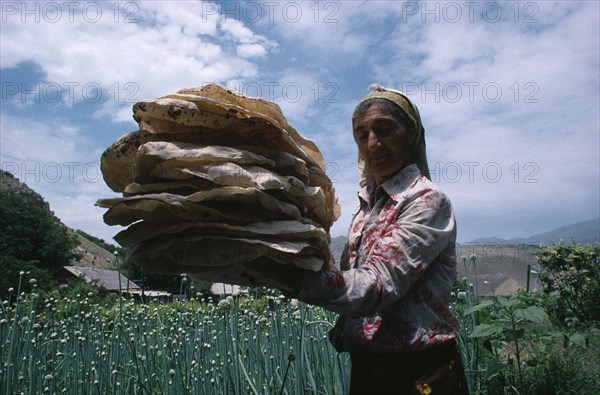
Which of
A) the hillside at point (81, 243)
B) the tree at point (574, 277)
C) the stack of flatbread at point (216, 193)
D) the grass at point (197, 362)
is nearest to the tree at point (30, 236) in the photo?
the hillside at point (81, 243)

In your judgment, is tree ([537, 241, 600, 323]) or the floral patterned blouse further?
tree ([537, 241, 600, 323])

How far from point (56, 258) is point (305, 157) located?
32213 millimetres

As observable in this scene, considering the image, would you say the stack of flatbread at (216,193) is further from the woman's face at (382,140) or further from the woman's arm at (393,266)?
the woman's face at (382,140)

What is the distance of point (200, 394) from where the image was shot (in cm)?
233

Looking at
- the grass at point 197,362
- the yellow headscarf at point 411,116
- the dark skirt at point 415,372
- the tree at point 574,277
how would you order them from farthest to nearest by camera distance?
the tree at point 574,277, the grass at point 197,362, the yellow headscarf at point 411,116, the dark skirt at point 415,372

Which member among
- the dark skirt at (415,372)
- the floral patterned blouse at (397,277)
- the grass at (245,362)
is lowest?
the grass at (245,362)

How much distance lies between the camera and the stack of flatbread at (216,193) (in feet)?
3.13

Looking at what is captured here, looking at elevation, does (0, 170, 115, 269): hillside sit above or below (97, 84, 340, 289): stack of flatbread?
above

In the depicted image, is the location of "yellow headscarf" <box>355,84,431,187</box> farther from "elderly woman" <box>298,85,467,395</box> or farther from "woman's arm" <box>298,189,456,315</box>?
"woman's arm" <box>298,189,456,315</box>

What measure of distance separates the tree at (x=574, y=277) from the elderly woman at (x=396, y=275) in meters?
5.75

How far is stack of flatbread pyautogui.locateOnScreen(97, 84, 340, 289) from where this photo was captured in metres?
0.95

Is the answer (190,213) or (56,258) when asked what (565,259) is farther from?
(56,258)

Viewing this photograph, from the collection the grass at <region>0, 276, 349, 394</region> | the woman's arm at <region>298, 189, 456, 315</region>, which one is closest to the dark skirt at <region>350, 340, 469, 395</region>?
the woman's arm at <region>298, 189, 456, 315</region>


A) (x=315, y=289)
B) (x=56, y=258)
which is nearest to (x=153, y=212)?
(x=315, y=289)
